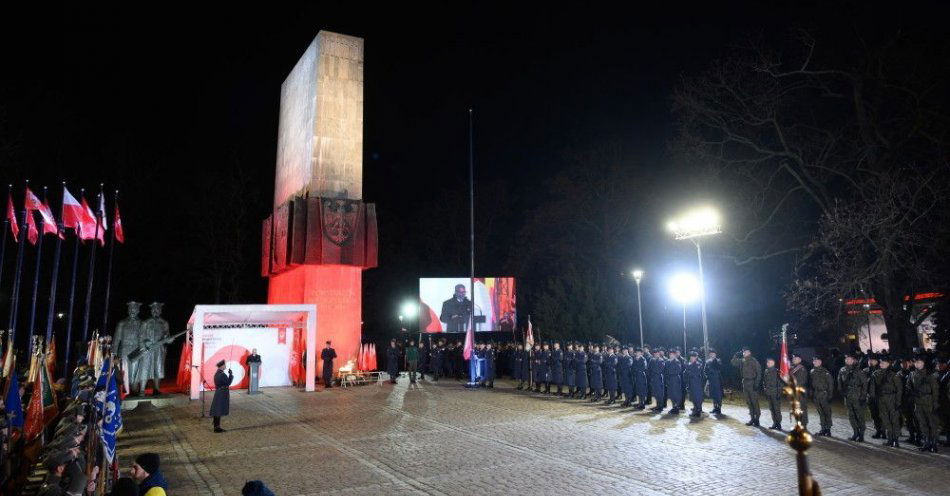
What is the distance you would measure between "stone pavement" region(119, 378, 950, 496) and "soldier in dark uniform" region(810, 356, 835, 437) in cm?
49

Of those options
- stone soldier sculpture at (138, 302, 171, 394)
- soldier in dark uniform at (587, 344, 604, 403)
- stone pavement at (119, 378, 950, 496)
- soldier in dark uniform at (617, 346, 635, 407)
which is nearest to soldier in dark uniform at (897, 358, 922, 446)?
stone pavement at (119, 378, 950, 496)

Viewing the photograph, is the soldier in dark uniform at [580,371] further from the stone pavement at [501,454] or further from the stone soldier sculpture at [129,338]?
the stone soldier sculpture at [129,338]

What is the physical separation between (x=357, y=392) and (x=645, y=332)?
1850 cm

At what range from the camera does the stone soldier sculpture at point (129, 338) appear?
714 inches

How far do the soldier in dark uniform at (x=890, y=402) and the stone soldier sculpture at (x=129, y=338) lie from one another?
2023 cm

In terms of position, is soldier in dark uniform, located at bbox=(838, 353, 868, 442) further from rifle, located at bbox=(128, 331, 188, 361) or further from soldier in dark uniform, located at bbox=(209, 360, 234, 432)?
rifle, located at bbox=(128, 331, 188, 361)

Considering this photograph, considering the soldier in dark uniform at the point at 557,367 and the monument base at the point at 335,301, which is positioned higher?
the monument base at the point at 335,301

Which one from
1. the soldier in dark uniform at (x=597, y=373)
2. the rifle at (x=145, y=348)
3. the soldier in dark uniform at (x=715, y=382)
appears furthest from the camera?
the rifle at (x=145, y=348)

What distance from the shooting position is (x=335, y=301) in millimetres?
24109

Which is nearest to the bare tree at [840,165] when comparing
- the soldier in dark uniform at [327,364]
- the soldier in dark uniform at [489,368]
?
the soldier in dark uniform at [489,368]

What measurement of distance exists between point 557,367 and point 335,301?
9965mm

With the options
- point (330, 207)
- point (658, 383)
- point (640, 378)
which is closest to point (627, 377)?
point (640, 378)

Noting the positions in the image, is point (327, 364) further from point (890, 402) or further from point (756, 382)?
point (890, 402)

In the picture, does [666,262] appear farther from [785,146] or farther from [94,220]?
[94,220]
